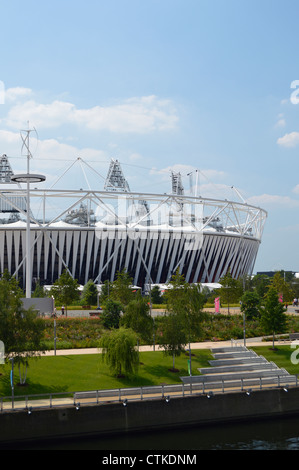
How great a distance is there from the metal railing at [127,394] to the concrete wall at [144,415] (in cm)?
36

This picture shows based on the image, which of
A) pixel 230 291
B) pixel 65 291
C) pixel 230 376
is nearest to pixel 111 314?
pixel 65 291

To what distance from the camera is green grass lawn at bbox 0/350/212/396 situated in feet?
99.8

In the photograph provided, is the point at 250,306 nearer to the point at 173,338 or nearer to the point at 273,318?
the point at 273,318

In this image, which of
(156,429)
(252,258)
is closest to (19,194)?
(252,258)

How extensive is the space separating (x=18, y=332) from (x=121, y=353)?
5.90 meters

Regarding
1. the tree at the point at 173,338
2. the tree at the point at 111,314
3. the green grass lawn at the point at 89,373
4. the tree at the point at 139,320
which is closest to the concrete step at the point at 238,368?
the green grass lawn at the point at 89,373

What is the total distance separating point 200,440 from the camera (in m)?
26.5

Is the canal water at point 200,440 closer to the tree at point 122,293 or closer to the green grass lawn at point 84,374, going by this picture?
the green grass lawn at point 84,374

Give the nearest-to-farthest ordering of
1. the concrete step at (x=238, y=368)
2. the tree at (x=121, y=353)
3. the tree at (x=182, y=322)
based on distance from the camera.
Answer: the tree at (x=121, y=353)
the concrete step at (x=238, y=368)
the tree at (x=182, y=322)

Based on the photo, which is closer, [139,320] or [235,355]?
[235,355]

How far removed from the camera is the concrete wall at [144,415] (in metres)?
26.0

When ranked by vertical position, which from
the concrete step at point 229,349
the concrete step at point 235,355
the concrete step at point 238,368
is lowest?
the concrete step at point 238,368

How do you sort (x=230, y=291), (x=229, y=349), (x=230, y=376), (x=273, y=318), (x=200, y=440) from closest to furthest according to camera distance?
(x=200, y=440)
(x=230, y=376)
(x=229, y=349)
(x=273, y=318)
(x=230, y=291)

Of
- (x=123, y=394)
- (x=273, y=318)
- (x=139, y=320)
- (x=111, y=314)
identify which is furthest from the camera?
(x=111, y=314)
